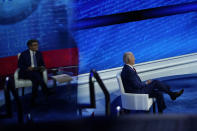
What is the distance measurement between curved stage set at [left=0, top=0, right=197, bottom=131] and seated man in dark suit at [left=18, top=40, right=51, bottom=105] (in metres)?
0.13

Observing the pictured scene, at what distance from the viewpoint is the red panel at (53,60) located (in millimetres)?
4395

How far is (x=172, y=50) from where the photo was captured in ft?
19.5

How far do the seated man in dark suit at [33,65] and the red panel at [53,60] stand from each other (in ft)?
0.49

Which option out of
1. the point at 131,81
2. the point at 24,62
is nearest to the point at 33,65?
the point at 24,62

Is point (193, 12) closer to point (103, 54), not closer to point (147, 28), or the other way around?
point (147, 28)

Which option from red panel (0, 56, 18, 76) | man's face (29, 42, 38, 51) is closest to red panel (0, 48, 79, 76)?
red panel (0, 56, 18, 76)

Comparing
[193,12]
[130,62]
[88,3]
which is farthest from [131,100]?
[193,12]

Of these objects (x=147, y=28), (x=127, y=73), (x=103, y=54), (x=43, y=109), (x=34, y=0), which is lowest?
(x=43, y=109)

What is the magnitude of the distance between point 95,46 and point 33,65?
1365 millimetres

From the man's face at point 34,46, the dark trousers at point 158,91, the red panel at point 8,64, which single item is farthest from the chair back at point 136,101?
the red panel at point 8,64

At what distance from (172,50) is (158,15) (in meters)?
0.84

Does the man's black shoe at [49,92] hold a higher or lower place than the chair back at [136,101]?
higher

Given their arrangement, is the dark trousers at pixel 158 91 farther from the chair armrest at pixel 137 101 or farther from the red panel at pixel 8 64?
the red panel at pixel 8 64

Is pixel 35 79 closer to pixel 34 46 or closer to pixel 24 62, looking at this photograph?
pixel 24 62
